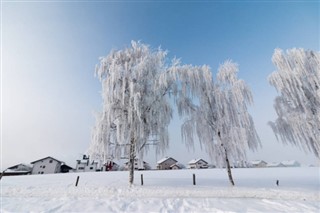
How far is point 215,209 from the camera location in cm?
477

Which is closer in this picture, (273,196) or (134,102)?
(273,196)

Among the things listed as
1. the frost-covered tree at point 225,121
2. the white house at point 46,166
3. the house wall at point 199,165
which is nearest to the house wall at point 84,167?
the white house at point 46,166

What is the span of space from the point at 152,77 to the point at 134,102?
255 cm

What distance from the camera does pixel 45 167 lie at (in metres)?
38.1

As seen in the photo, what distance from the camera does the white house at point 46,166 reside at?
3778cm

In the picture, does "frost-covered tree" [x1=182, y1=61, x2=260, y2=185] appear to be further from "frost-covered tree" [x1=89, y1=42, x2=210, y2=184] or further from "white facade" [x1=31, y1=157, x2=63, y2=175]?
"white facade" [x1=31, y1=157, x2=63, y2=175]

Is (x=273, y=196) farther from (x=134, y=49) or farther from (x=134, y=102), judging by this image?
(x=134, y=49)

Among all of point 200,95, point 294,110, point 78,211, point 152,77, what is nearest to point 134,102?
point 152,77

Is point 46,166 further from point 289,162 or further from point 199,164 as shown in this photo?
point 289,162

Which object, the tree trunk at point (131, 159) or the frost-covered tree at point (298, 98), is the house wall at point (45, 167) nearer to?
the tree trunk at point (131, 159)

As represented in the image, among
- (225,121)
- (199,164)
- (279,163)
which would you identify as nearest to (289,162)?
(279,163)

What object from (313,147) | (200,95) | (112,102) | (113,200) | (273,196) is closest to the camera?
(113,200)

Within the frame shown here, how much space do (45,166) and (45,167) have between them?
0.80 ft

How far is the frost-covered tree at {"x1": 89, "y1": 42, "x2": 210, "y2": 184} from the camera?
9.36 m
